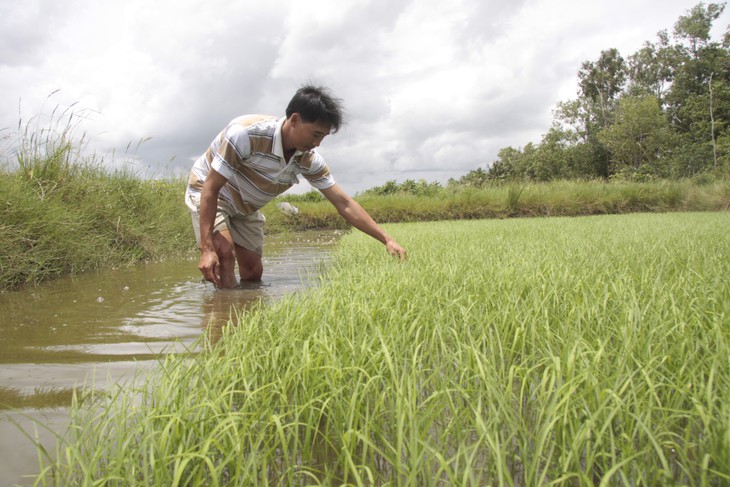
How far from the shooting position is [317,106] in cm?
288

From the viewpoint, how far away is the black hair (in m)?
2.88

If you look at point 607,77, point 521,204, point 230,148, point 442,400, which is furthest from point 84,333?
point 607,77

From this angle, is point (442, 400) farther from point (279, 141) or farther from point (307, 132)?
point (279, 141)

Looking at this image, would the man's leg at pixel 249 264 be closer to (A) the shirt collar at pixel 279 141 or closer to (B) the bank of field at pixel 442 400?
(A) the shirt collar at pixel 279 141

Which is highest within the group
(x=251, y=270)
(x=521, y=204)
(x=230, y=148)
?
(x=230, y=148)

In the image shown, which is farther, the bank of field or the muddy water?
the muddy water

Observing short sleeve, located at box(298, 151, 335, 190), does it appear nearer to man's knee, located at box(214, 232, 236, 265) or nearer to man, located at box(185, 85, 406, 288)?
man, located at box(185, 85, 406, 288)

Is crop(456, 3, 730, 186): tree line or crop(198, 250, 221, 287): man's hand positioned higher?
crop(456, 3, 730, 186): tree line

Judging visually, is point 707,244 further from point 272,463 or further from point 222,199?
point 272,463

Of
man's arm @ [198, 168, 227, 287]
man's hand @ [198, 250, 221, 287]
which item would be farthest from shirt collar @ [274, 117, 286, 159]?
man's hand @ [198, 250, 221, 287]

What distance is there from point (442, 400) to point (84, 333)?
2.08 meters

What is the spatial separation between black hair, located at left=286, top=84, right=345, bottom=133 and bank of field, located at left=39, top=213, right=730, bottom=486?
3.47 feet

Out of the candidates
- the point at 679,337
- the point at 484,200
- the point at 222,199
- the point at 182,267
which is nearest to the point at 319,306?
the point at 679,337

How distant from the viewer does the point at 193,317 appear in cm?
286
